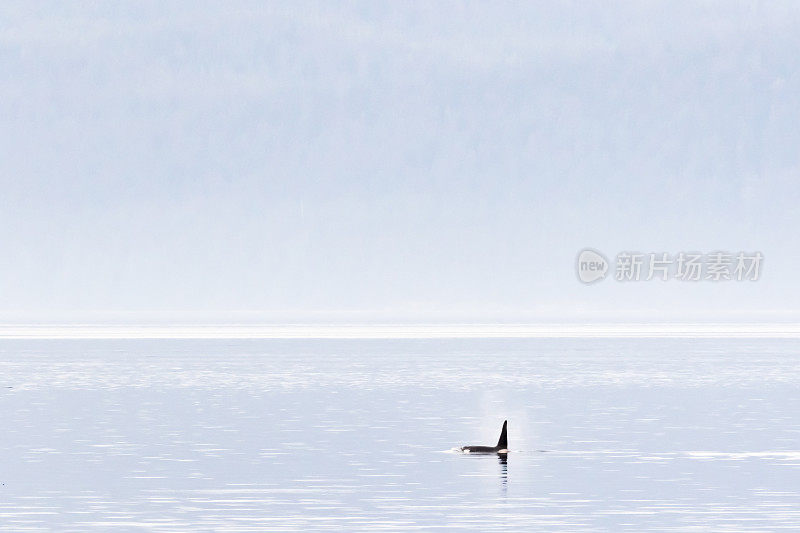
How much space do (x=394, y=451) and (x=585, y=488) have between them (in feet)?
29.9

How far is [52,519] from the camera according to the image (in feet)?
105

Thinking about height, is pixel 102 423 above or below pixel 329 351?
below

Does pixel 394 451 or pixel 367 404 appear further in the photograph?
pixel 367 404

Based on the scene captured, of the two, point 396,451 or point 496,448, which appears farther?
point 396,451

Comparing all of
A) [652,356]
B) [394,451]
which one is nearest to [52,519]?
[394,451]

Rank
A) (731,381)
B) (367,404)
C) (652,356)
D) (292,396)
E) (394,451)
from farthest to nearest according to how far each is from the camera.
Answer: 1. (652,356)
2. (731,381)
3. (292,396)
4. (367,404)
5. (394,451)

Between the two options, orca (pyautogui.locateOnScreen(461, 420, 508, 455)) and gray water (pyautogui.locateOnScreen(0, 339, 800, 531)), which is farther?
orca (pyautogui.locateOnScreen(461, 420, 508, 455))

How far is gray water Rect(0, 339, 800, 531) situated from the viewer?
32.9 m

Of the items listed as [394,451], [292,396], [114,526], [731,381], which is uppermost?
[731,381]

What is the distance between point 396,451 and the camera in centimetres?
4506

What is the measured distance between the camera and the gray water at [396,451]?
3294 cm

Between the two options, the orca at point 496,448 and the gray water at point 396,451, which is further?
the orca at point 496,448

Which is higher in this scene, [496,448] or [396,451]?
[396,451]

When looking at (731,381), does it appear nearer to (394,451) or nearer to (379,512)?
(394,451)
